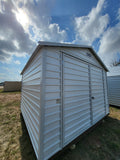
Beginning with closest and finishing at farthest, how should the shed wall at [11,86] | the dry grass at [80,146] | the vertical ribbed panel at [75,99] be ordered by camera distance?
the dry grass at [80,146] → the vertical ribbed panel at [75,99] → the shed wall at [11,86]

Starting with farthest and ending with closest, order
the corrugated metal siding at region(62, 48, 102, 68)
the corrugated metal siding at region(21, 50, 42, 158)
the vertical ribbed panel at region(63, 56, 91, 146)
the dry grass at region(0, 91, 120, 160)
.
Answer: the corrugated metal siding at region(62, 48, 102, 68)
the vertical ribbed panel at region(63, 56, 91, 146)
the dry grass at region(0, 91, 120, 160)
the corrugated metal siding at region(21, 50, 42, 158)

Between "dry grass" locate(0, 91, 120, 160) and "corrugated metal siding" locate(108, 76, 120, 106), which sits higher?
"corrugated metal siding" locate(108, 76, 120, 106)

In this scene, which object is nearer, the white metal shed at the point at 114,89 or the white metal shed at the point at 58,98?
the white metal shed at the point at 58,98

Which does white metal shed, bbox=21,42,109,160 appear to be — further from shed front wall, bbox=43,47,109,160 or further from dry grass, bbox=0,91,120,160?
dry grass, bbox=0,91,120,160

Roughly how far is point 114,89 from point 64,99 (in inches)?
244

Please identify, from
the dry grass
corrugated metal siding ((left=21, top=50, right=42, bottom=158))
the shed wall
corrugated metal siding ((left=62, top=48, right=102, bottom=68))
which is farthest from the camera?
the shed wall

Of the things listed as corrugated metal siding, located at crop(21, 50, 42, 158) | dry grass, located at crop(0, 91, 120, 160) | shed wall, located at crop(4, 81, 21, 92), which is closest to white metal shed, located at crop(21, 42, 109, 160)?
corrugated metal siding, located at crop(21, 50, 42, 158)

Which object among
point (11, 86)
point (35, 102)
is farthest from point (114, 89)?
point (11, 86)

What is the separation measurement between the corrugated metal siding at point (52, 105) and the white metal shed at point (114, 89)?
248 inches

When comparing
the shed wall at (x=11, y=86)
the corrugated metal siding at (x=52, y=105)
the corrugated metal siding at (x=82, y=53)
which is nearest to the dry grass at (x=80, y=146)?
the corrugated metal siding at (x=52, y=105)

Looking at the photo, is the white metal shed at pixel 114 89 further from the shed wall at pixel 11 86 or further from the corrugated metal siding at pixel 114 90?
the shed wall at pixel 11 86

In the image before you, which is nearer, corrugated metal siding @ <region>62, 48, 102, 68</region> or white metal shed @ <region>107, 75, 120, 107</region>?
corrugated metal siding @ <region>62, 48, 102, 68</region>

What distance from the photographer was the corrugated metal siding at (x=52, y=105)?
52.3 inches

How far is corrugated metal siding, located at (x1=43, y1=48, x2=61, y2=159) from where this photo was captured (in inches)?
52.3
